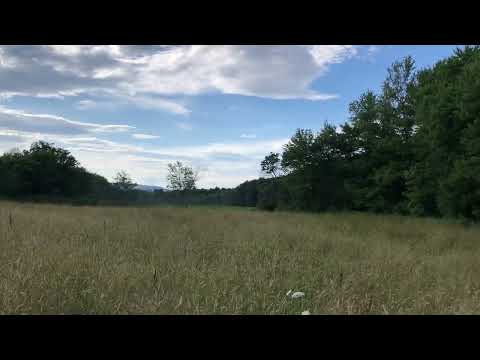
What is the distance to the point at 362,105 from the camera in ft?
103

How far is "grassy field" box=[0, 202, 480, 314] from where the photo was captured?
2.65m

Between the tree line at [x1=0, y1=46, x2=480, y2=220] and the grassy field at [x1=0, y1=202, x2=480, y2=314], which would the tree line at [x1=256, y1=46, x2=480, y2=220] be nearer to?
the tree line at [x1=0, y1=46, x2=480, y2=220]

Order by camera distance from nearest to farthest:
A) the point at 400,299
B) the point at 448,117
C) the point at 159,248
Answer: the point at 400,299, the point at 159,248, the point at 448,117

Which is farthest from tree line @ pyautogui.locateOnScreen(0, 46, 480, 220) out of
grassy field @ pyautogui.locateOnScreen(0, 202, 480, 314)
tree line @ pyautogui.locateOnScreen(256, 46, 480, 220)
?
grassy field @ pyautogui.locateOnScreen(0, 202, 480, 314)

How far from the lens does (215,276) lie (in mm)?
3473

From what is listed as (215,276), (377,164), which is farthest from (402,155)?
(215,276)

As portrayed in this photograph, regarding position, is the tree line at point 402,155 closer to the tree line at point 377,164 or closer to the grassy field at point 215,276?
the tree line at point 377,164

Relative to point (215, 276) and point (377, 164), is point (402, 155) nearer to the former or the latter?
point (377, 164)

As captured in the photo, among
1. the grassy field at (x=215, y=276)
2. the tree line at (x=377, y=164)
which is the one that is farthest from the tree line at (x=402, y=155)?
the grassy field at (x=215, y=276)

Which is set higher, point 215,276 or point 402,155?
point 402,155

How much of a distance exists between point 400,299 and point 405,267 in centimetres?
162

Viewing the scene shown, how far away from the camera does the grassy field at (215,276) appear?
265 cm
